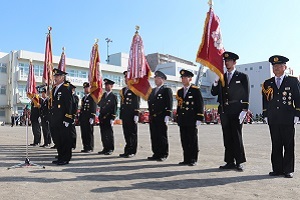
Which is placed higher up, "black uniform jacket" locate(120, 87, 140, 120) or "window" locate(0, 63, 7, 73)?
"window" locate(0, 63, 7, 73)

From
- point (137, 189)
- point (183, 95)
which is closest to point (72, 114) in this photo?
point (183, 95)

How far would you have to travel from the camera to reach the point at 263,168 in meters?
6.23

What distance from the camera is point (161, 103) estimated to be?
7688 mm

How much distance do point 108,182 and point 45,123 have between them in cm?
730

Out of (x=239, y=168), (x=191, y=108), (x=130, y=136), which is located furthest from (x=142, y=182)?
(x=130, y=136)

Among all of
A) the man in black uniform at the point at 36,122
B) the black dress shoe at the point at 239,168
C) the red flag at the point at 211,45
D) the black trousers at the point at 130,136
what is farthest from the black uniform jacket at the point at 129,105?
the man in black uniform at the point at 36,122

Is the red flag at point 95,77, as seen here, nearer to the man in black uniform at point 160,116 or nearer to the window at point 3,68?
the man in black uniform at point 160,116

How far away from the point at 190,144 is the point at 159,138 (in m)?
1.06

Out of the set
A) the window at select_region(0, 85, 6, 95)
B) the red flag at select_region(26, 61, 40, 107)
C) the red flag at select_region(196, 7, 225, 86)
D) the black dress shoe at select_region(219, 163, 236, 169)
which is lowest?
the black dress shoe at select_region(219, 163, 236, 169)

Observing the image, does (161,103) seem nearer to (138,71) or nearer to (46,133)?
(138,71)

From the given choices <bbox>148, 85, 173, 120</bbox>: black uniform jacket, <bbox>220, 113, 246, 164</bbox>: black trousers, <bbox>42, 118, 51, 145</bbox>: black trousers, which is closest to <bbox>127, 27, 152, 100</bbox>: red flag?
<bbox>148, 85, 173, 120</bbox>: black uniform jacket

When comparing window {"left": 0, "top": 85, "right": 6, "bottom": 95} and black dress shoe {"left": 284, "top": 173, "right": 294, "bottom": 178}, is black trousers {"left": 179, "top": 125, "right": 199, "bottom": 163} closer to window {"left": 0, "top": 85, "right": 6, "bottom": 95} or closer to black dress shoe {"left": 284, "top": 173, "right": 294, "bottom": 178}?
black dress shoe {"left": 284, "top": 173, "right": 294, "bottom": 178}

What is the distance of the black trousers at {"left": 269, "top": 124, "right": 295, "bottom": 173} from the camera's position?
538cm

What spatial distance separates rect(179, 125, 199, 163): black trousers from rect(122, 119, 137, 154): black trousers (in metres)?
1.71
